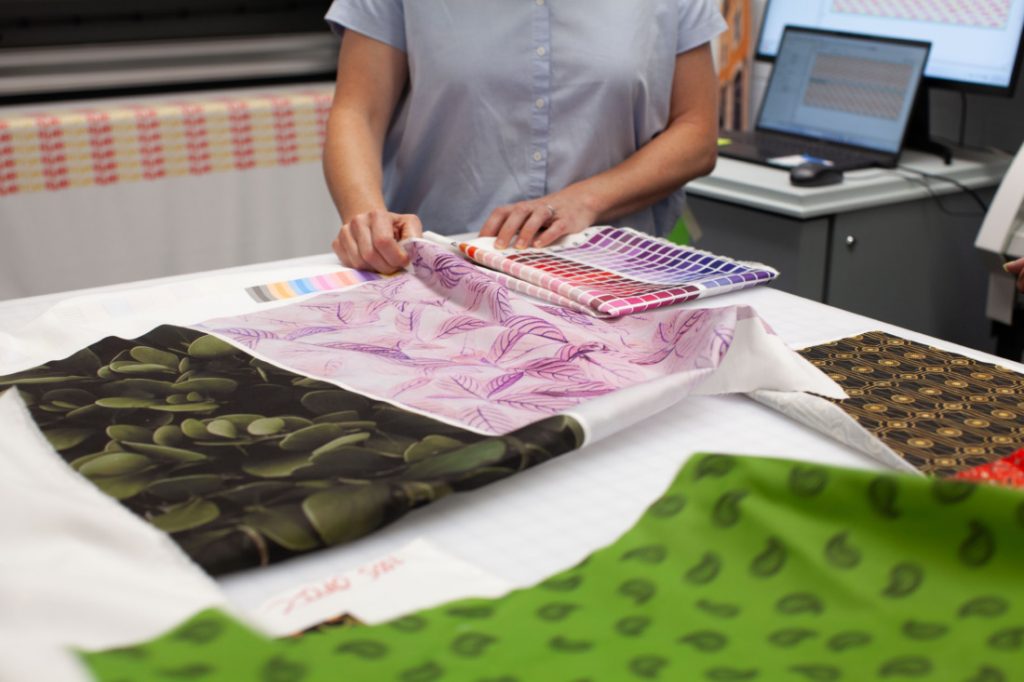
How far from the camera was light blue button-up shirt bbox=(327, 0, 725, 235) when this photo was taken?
1.40m

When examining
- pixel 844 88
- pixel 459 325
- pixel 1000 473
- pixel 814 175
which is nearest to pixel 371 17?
pixel 459 325

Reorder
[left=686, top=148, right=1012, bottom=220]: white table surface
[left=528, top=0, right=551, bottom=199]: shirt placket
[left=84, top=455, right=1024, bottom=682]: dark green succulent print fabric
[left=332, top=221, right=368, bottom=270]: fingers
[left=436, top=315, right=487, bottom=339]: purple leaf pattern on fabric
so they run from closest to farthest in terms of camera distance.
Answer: [left=84, top=455, right=1024, bottom=682]: dark green succulent print fabric → [left=436, top=315, right=487, bottom=339]: purple leaf pattern on fabric → [left=332, top=221, right=368, bottom=270]: fingers → [left=528, top=0, right=551, bottom=199]: shirt placket → [left=686, top=148, right=1012, bottom=220]: white table surface

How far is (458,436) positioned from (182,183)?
2.05 m

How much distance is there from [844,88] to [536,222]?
1233mm

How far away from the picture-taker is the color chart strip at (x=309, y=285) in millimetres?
1098

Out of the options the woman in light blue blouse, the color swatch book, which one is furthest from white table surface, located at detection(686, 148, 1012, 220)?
the color swatch book

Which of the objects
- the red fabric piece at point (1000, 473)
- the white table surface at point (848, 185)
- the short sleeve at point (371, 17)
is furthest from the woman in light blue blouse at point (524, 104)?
the red fabric piece at point (1000, 473)

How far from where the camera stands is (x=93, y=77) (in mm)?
2555

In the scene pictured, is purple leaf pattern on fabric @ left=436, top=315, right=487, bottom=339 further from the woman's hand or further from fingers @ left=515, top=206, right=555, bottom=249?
the woman's hand

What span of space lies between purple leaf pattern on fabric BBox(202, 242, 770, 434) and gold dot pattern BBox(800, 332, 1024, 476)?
0.39 ft

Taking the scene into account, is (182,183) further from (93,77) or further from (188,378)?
(188,378)

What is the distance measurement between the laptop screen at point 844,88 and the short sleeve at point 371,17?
1.13 metres

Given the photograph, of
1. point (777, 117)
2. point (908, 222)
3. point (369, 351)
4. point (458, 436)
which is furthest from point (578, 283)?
point (777, 117)

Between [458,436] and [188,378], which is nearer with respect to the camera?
[458,436]
